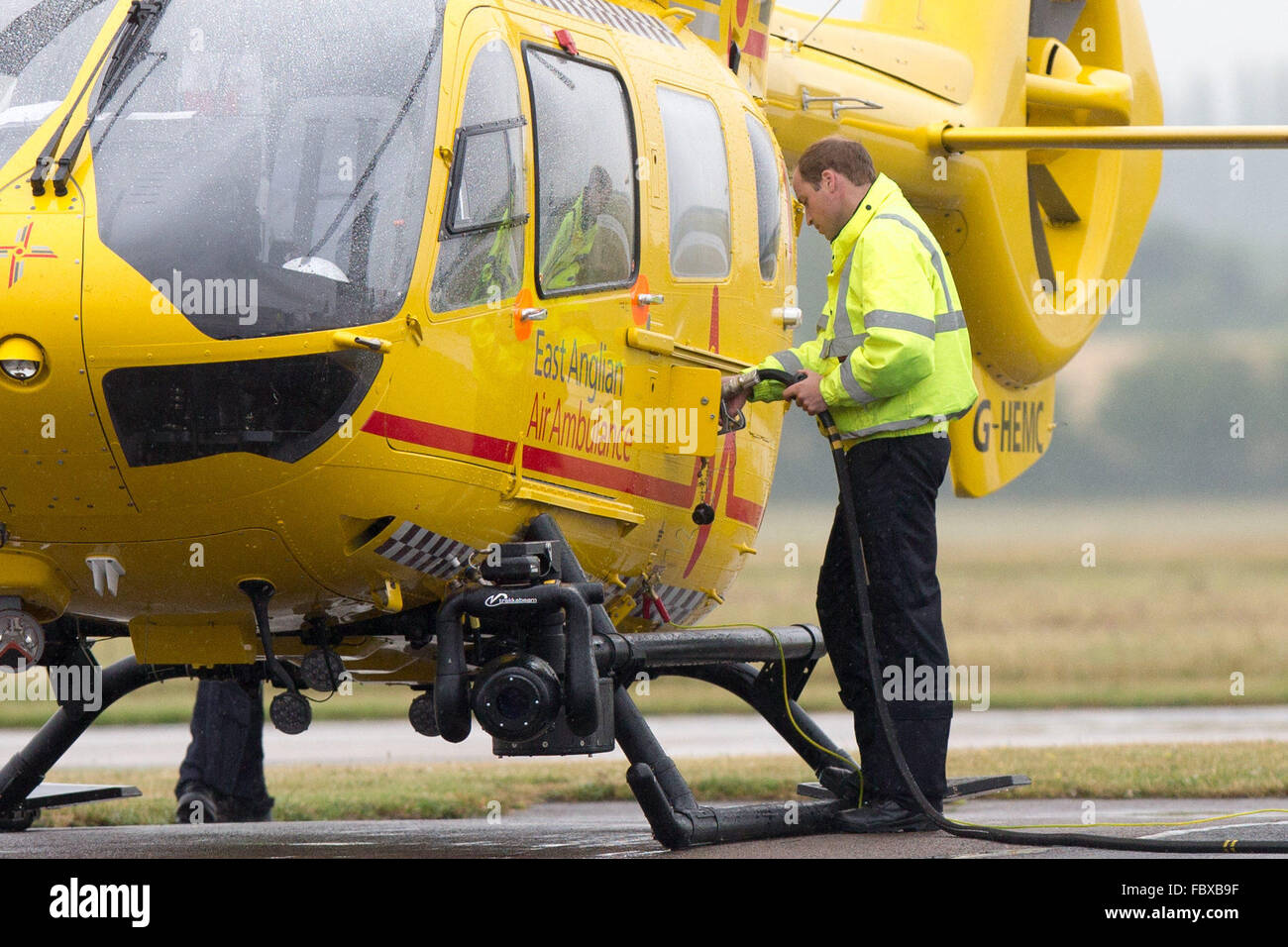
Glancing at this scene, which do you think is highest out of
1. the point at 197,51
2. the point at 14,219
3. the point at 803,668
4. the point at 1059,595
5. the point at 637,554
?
the point at 197,51

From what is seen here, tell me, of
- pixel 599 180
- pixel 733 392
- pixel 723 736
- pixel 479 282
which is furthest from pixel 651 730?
pixel 723 736

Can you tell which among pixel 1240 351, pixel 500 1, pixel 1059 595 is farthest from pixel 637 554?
pixel 1240 351

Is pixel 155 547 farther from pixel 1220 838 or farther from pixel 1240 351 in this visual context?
pixel 1240 351

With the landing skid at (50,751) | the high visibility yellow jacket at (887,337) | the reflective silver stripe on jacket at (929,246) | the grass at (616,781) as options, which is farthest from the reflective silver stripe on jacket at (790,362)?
the grass at (616,781)

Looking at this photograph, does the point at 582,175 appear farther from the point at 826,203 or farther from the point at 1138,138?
the point at 1138,138

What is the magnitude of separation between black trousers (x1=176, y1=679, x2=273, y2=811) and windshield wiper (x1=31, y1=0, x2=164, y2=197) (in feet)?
13.3

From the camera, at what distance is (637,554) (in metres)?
6.62

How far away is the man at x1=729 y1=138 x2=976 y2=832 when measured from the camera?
616cm

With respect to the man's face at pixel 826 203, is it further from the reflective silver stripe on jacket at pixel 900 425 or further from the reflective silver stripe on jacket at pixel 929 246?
the reflective silver stripe on jacket at pixel 900 425

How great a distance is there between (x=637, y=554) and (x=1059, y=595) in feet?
78.0

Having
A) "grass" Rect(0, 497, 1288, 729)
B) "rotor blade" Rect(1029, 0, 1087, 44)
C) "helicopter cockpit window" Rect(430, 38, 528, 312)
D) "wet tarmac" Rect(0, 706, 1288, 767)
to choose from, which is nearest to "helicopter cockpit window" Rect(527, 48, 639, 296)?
"helicopter cockpit window" Rect(430, 38, 528, 312)

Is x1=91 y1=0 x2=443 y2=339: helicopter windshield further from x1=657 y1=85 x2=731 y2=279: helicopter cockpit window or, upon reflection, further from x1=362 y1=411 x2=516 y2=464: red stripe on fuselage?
x1=657 y1=85 x2=731 y2=279: helicopter cockpit window
